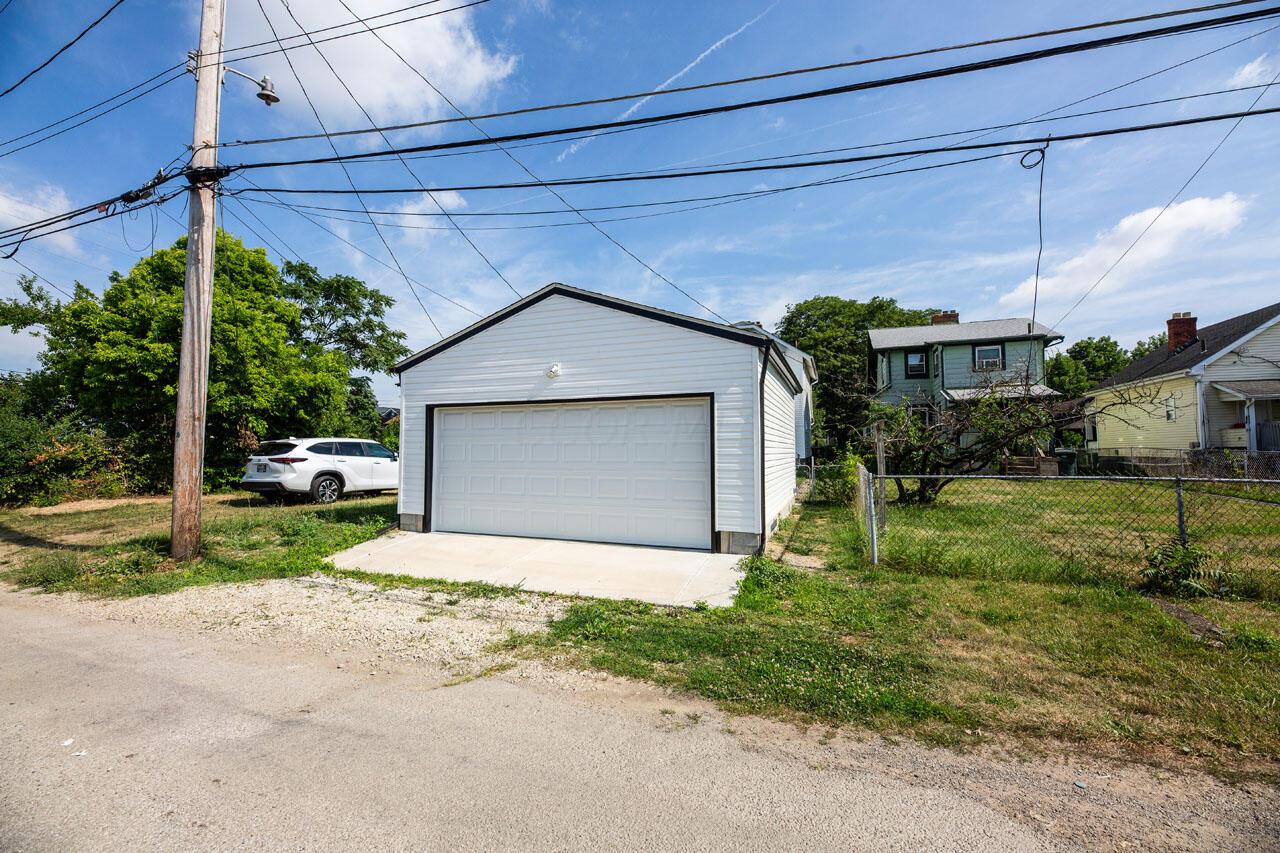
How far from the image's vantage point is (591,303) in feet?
27.7

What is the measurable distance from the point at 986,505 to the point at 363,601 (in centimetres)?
1177

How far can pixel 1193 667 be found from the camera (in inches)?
149

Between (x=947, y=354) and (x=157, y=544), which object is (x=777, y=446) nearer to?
(x=157, y=544)

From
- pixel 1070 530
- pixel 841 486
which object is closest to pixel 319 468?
pixel 841 486

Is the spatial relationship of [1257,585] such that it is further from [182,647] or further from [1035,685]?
[182,647]

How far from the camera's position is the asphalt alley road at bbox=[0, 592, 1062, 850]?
229cm

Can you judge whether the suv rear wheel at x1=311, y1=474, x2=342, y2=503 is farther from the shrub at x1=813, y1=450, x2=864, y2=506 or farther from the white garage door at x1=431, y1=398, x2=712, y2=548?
the shrub at x1=813, y1=450, x2=864, y2=506

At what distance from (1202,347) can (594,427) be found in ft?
75.4

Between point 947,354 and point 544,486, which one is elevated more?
point 947,354

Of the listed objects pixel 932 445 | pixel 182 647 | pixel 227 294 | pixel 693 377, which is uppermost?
pixel 227 294

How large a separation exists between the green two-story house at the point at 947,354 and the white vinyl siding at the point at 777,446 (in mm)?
11545

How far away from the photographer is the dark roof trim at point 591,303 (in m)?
7.63

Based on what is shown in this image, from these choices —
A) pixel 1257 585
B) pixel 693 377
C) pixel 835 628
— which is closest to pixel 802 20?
pixel 693 377

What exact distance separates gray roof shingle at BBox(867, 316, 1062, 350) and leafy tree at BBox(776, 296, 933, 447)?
13.0 feet
